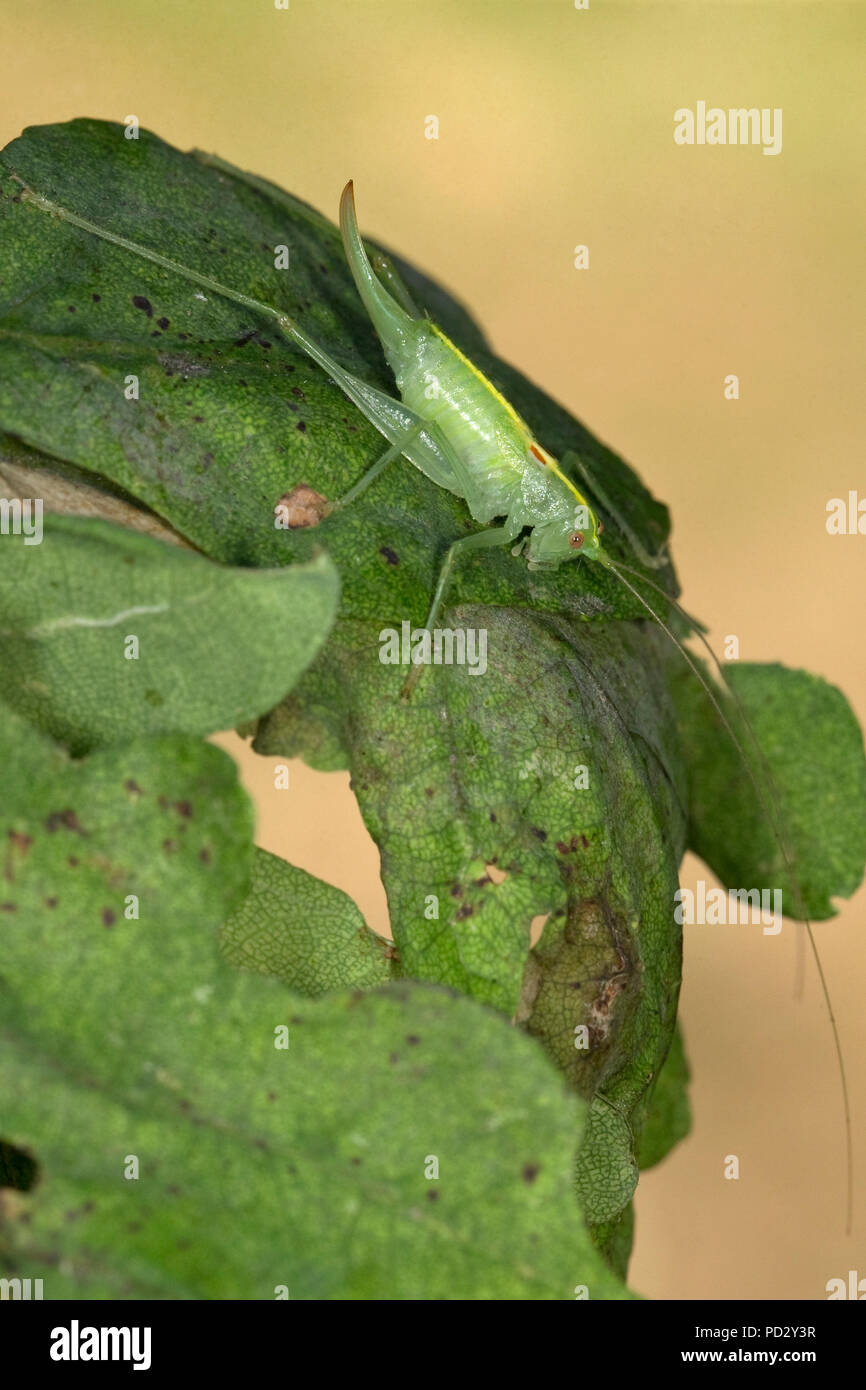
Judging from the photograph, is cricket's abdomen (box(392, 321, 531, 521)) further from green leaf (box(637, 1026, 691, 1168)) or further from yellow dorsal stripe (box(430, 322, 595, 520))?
green leaf (box(637, 1026, 691, 1168))

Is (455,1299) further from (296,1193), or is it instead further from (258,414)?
(258,414)

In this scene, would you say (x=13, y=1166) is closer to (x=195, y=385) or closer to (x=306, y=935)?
(x=306, y=935)
